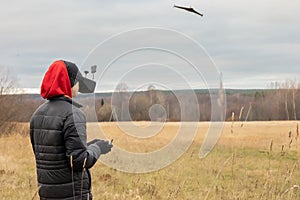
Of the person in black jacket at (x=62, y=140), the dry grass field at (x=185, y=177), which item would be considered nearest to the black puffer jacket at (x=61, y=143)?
the person in black jacket at (x=62, y=140)

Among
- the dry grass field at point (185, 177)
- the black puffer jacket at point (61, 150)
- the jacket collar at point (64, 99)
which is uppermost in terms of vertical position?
the jacket collar at point (64, 99)

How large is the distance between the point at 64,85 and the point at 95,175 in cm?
651

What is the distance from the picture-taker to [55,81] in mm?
3178

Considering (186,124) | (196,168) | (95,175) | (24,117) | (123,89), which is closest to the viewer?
(186,124)

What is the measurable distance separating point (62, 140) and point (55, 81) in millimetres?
429

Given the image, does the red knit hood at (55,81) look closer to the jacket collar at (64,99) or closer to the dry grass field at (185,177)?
the jacket collar at (64,99)

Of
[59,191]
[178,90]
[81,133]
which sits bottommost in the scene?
[59,191]

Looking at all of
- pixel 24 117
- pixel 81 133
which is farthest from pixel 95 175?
pixel 24 117

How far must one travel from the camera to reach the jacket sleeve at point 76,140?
10.1ft

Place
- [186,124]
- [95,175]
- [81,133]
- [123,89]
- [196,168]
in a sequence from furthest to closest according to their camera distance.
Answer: [196,168] < [95,175] < [123,89] < [186,124] < [81,133]

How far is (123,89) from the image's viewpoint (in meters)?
4.11

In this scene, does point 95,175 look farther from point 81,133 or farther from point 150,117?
point 81,133

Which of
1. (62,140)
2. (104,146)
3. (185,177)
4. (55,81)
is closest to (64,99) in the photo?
(55,81)

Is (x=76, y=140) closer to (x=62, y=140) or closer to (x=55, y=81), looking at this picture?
(x=62, y=140)
